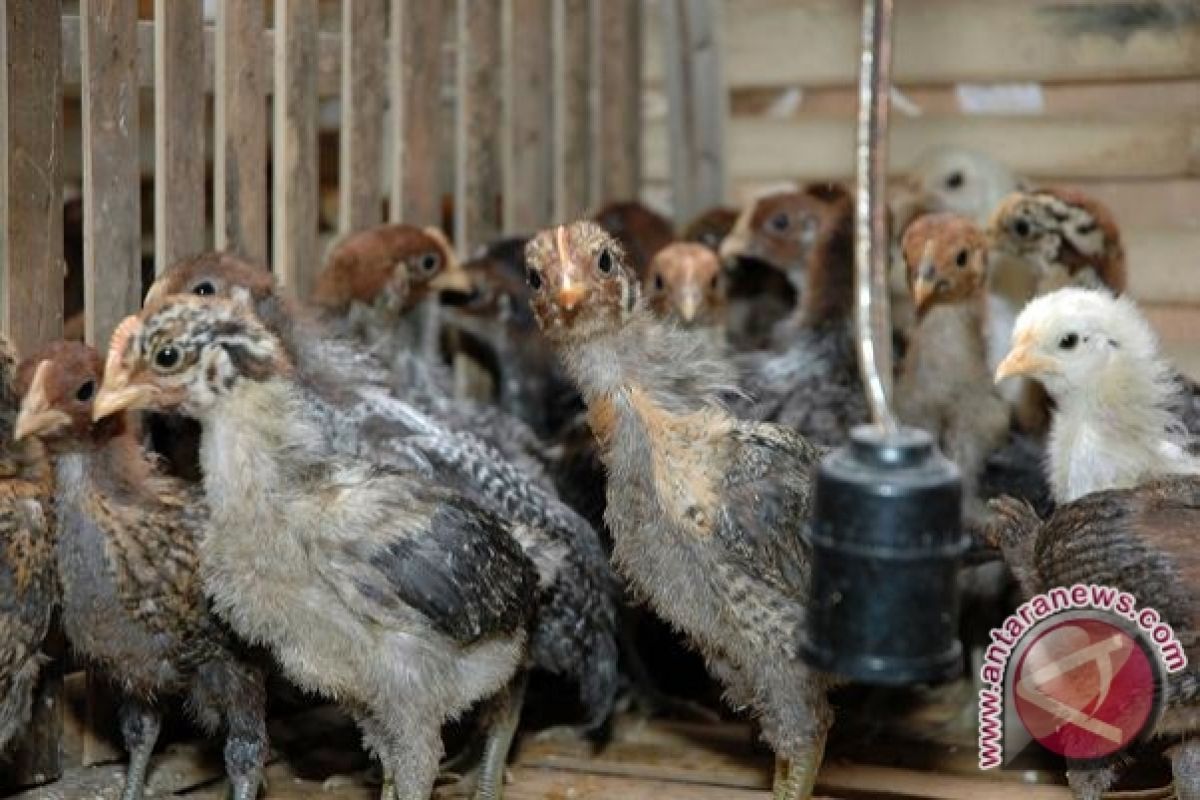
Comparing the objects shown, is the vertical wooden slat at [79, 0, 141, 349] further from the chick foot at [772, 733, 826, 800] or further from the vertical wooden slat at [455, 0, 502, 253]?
the chick foot at [772, 733, 826, 800]

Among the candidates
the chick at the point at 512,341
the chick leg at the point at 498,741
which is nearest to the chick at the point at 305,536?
the chick leg at the point at 498,741

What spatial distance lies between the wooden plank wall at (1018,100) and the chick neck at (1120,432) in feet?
6.86

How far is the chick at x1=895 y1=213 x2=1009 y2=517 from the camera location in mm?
5730

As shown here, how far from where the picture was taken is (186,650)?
462 cm

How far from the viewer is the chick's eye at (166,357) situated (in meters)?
4.21

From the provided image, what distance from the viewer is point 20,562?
4.35m

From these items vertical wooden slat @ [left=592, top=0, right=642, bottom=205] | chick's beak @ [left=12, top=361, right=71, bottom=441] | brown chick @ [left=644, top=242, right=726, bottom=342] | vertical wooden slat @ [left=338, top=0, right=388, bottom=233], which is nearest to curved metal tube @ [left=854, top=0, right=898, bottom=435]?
chick's beak @ [left=12, top=361, right=71, bottom=441]

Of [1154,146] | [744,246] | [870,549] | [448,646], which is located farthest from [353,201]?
[870,549]

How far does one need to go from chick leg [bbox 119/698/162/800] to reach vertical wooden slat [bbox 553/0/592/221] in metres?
2.95

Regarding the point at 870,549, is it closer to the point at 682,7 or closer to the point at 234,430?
the point at 234,430

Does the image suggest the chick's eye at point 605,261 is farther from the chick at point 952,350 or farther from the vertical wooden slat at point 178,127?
the chick at point 952,350

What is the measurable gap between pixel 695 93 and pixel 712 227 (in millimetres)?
722

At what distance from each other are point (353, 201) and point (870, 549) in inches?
132

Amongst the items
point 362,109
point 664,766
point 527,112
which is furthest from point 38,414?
point 527,112
